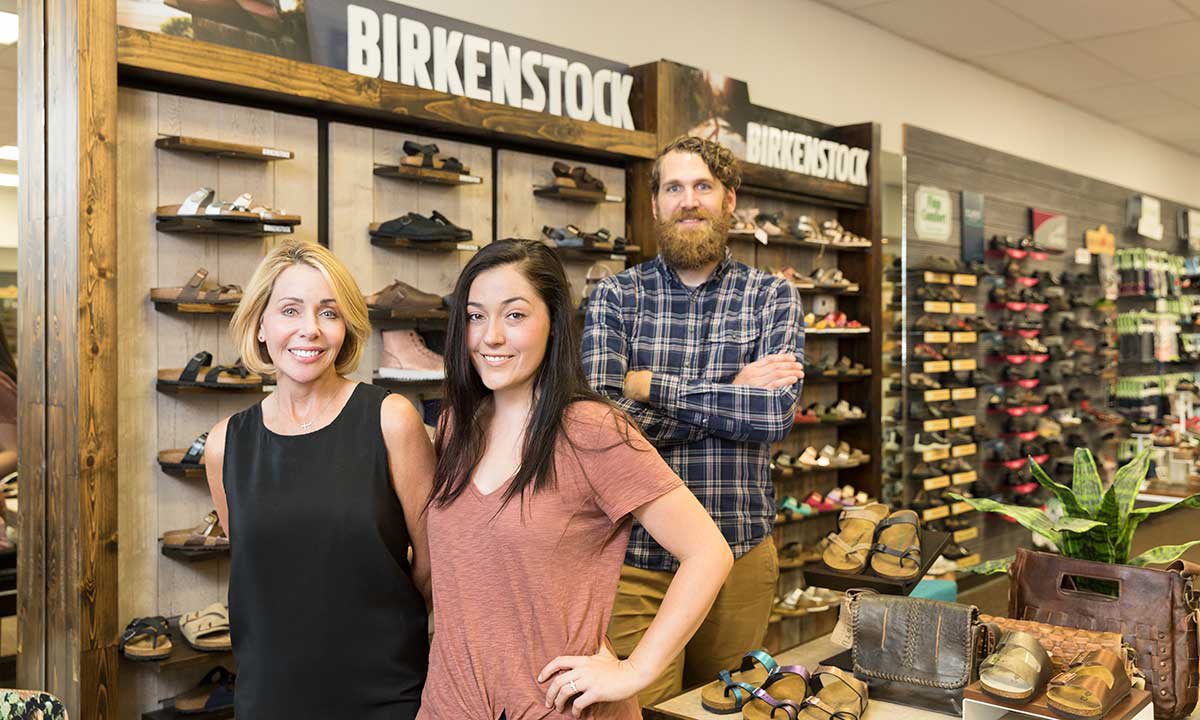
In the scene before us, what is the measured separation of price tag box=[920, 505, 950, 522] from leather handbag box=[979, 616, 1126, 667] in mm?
5126

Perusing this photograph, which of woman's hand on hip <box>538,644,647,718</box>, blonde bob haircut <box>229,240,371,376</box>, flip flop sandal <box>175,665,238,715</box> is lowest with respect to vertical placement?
flip flop sandal <box>175,665,238,715</box>

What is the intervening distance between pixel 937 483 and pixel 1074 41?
329 centimetres

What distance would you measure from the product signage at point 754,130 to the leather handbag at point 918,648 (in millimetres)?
3159

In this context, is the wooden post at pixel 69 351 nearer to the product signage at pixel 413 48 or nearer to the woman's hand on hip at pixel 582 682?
the product signage at pixel 413 48

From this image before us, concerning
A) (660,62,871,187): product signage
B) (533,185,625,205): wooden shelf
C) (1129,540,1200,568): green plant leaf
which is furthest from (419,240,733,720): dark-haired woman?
(660,62,871,187): product signage

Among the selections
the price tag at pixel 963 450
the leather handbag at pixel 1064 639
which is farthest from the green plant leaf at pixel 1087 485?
the price tag at pixel 963 450

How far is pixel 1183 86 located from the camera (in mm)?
8625

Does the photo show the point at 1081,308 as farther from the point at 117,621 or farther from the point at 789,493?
the point at 117,621

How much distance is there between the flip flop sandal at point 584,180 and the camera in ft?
14.9

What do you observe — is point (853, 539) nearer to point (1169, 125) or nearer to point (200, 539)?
point (200, 539)

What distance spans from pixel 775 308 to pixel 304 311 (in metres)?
1.24

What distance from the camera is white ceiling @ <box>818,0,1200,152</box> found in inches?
256

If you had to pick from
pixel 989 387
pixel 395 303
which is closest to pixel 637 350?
pixel 395 303

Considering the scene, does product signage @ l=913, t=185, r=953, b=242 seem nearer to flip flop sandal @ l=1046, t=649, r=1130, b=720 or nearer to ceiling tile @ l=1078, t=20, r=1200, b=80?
ceiling tile @ l=1078, t=20, r=1200, b=80
